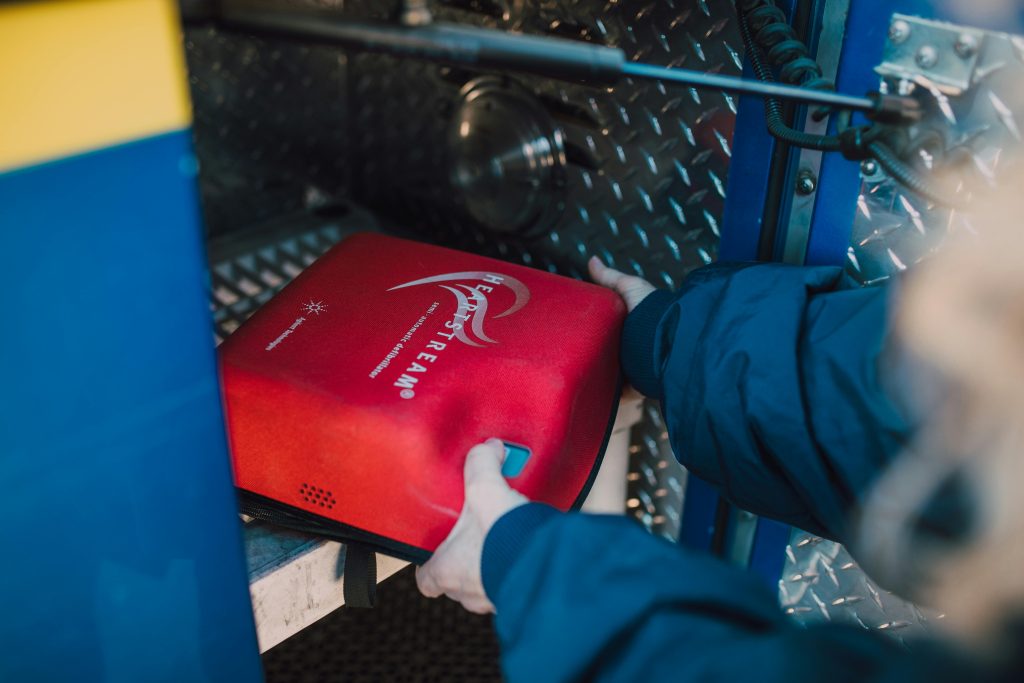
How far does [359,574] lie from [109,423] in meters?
0.40

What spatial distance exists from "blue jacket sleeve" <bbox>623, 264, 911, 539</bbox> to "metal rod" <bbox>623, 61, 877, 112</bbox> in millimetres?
169

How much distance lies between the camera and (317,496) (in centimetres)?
86

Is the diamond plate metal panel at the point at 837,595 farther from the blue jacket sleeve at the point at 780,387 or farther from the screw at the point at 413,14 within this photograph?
the screw at the point at 413,14

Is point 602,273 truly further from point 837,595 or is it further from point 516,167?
point 837,595

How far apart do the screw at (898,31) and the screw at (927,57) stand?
0.02 m

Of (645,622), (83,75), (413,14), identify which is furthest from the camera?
(413,14)

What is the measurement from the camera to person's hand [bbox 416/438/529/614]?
0.78 m

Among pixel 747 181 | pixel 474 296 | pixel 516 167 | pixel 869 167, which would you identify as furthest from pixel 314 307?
pixel 869 167

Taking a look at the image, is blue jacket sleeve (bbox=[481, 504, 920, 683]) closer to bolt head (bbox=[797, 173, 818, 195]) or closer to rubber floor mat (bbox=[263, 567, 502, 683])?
bolt head (bbox=[797, 173, 818, 195])

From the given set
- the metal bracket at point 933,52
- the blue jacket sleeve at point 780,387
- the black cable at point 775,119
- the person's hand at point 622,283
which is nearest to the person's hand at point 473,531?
the blue jacket sleeve at point 780,387

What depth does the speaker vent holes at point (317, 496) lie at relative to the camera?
85 centimetres

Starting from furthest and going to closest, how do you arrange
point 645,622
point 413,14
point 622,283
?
point 622,283 → point 413,14 → point 645,622

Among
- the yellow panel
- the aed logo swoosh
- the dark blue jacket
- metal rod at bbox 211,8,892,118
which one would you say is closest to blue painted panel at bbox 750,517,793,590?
the dark blue jacket

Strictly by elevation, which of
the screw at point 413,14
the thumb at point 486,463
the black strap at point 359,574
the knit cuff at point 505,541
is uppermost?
the screw at point 413,14
